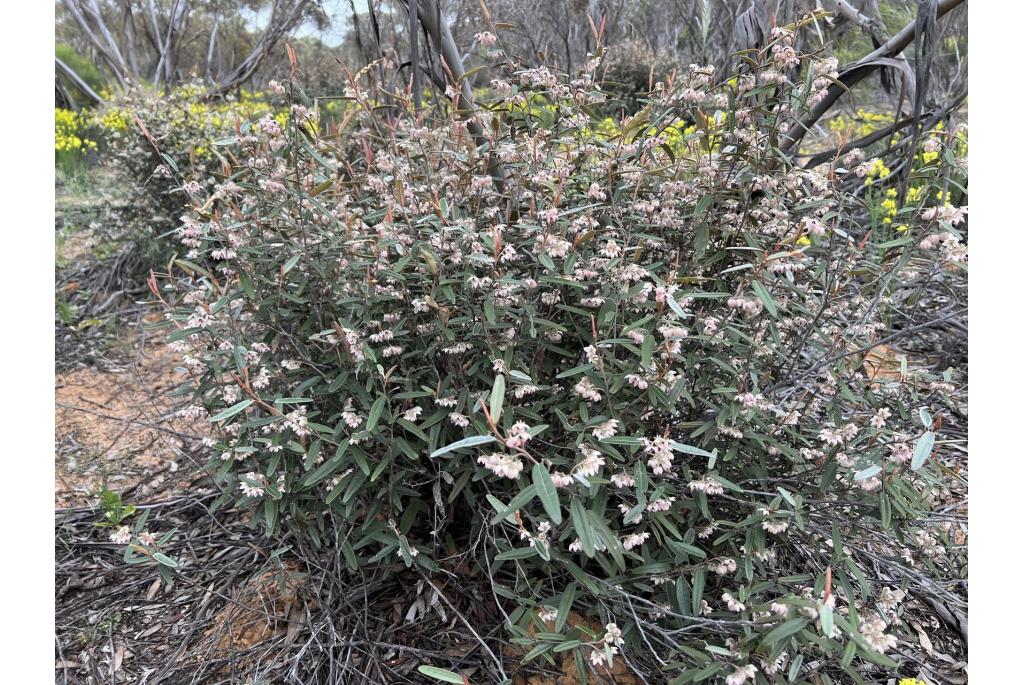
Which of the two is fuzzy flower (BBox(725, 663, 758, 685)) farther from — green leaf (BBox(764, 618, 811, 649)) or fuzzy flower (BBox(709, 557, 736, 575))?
fuzzy flower (BBox(709, 557, 736, 575))

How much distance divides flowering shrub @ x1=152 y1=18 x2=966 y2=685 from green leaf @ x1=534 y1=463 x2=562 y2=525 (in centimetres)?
22

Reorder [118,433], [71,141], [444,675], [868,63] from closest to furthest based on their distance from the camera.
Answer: [444,675]
[868,63]
[118,433]
[71,141]

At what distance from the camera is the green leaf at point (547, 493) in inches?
42.0

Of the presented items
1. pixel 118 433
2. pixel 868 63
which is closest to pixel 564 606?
pixel 868 63

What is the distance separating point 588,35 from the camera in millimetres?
3154

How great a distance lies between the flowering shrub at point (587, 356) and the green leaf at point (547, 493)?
0.73 ft

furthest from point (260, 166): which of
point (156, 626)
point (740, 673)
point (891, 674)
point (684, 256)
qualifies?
point (891, 674)

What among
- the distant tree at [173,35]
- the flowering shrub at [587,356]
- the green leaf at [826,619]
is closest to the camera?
the green leaf at [826,619]

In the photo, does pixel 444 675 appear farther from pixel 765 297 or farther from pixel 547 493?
pixel 765 297

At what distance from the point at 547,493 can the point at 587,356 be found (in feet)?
1.61

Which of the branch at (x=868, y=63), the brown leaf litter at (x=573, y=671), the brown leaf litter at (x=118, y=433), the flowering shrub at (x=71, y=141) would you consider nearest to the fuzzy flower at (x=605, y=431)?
the brown leaf litter at (x=573, y=671)

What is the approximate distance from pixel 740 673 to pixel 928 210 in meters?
1.03

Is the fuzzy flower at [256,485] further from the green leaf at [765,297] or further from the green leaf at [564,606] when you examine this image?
the green leaf at [765,297]

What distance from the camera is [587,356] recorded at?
151 centimetres
